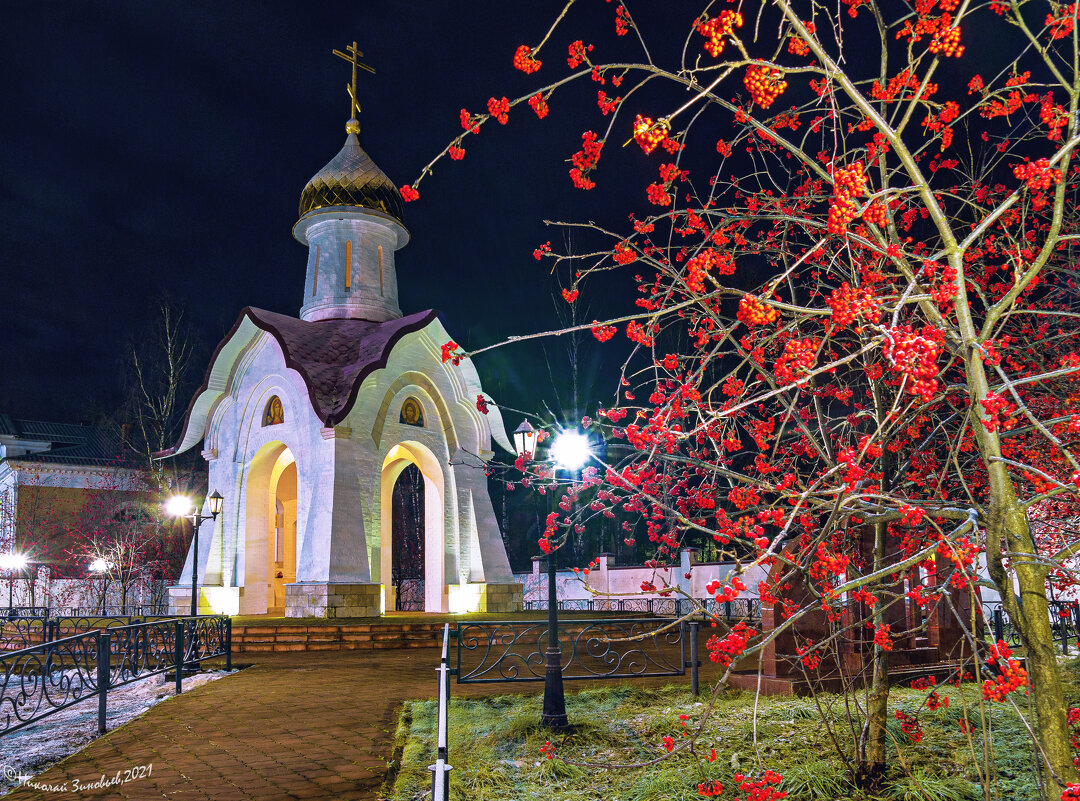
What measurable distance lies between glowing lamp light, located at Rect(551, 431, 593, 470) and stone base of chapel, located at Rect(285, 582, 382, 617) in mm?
10989

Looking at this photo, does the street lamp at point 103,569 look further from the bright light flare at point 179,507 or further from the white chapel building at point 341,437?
the bright light flare at point 179,507

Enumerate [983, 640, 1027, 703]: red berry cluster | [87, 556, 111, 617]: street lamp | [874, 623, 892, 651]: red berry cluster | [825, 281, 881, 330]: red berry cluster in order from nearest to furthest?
[983, 640, 1027, 703]: red berry cluster < [825, 281, 881, 330]: red berry cluster < [874, 623, 892, 651]: red berry cluster < [87, 556, 111, 617]: street lamp

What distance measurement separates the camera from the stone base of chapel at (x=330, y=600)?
55.8 ft

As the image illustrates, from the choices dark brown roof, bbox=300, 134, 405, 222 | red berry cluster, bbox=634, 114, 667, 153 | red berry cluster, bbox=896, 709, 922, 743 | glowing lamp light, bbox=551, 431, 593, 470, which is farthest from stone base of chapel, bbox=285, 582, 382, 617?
red berry cluster, bbox=634, 114, 667, 153

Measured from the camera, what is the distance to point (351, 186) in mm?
21812

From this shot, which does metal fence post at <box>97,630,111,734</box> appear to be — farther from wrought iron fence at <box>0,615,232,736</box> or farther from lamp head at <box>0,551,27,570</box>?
lamp head at <box>0,551,27,570</box>

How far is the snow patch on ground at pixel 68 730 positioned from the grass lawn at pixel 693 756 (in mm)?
3073


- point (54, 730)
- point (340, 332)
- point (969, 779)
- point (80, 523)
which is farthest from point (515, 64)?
point (80, 523)

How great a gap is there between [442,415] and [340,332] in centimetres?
342

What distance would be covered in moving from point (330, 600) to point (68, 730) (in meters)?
8.15

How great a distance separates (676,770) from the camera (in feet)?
19.4

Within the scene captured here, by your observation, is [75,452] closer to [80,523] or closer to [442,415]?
[80,523]

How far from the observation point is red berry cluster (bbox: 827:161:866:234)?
368 centimetres

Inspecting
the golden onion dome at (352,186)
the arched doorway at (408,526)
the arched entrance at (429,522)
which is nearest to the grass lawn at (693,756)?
the arched entrance at (429,522)
